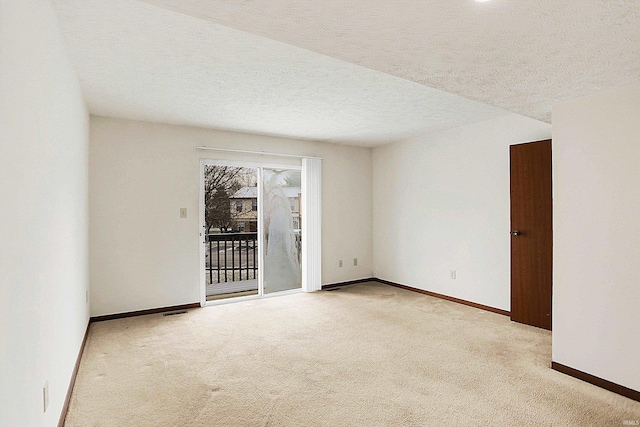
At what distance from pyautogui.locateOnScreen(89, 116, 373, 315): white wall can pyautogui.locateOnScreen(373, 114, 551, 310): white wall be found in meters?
2.24

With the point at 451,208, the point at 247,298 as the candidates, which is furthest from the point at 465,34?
the point at 247,298

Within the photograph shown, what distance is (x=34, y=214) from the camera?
163 cm

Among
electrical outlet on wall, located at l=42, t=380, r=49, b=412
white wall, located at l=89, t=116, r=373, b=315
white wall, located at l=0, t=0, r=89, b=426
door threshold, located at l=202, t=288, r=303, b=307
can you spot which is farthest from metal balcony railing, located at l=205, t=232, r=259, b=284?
electrical outlet on wall, located at l=42, t=380, r=49, b=412

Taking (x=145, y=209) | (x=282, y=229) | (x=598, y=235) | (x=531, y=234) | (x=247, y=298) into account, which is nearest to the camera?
(x=598, y=235)

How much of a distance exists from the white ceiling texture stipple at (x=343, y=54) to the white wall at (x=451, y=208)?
0.62m

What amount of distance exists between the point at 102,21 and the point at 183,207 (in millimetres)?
2943

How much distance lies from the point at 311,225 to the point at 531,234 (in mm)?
3063

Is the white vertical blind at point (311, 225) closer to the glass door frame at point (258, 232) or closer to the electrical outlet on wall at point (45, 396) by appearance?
the glass door frame at point (258, 232)

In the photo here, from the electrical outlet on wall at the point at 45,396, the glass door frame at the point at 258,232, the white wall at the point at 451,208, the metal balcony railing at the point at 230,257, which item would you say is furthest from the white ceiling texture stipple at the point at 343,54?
the metal balcony railing at the point at 230,257

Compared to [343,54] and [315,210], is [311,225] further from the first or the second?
[343,54]

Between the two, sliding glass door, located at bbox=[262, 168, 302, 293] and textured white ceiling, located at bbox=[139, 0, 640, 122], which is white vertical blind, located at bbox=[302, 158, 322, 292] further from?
textured white ceiling, located at bbox=[139, 0, 640, 122]

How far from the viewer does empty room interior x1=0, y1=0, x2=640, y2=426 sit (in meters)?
1.68

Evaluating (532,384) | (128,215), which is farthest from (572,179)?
(128,215)

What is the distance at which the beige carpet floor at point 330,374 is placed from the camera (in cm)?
233
